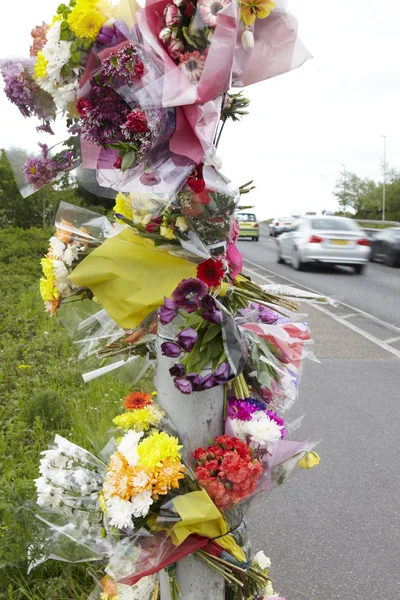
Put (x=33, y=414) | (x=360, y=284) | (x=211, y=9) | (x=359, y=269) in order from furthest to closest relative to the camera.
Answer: (x=359, y=269)
(x=360, y=284)
(x=33, y=414)
(x=211, y=9)

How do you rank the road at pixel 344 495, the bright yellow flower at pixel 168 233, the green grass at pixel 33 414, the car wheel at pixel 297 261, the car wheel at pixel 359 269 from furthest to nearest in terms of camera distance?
the car wheel at pixel 297 261, the car wheel at pixel 359 269, the road at pixel 344 495, the green grass at pixel 33 414, the bright yellow flower at pixel 168 233

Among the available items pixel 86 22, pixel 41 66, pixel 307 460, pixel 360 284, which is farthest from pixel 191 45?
pixel 360 284

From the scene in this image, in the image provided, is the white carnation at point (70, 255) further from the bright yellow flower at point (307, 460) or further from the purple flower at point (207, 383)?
the bright yellow flower at point (307, 460)

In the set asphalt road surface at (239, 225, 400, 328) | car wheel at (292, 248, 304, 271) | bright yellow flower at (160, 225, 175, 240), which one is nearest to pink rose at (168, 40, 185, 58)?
bright yellow flower at (160, 225, 175, 240)

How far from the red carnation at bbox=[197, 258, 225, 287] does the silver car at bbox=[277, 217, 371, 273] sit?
14.3m

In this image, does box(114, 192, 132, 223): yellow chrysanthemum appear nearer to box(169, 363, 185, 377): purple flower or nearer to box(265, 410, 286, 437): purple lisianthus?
box(169, 363, 185, 377): purple flower

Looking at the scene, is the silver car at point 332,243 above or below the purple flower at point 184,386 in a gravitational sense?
below

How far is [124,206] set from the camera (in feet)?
7.20

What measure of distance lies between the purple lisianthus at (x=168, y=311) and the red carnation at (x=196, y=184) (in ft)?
1.09

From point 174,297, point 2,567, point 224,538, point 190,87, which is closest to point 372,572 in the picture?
point 224,538

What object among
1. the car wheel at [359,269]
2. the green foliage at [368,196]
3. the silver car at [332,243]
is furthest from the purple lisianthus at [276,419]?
the green foliage at [368,196]

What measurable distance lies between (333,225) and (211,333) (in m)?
15.1

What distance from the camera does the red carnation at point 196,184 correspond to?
1863 millimetres

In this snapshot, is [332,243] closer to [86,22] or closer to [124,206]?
[124,206]
